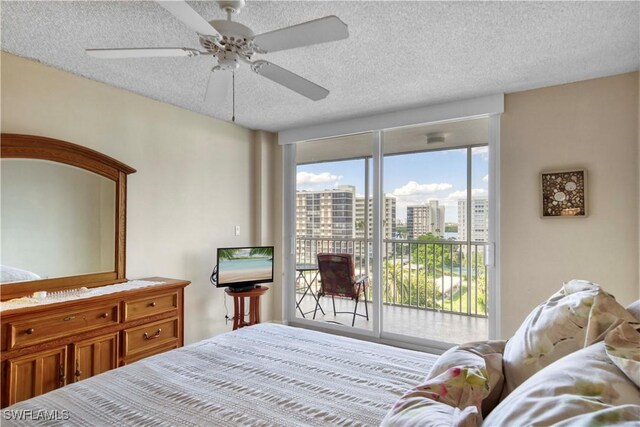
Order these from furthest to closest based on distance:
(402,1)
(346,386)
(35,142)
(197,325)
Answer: (197,325) → (35,142) → (402,1) → (346,386)

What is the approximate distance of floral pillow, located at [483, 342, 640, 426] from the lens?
1.93ft

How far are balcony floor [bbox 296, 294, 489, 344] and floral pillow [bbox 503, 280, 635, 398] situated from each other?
2514mm

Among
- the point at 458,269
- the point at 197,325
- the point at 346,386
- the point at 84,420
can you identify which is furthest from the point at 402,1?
the point at 197,325

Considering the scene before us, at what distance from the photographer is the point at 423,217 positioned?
3.68 m

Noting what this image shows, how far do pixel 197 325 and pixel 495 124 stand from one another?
11.0 ft

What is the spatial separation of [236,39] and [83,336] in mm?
2051

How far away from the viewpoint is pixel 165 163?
3291 millimetres

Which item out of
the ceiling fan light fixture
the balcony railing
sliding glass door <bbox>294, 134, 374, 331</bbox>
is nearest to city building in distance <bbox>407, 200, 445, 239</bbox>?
the balcony railing

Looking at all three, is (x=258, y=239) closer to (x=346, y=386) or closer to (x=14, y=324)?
(x=14, y=324)

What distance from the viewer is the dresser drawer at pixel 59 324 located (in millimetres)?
1991

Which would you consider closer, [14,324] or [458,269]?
[14,324]

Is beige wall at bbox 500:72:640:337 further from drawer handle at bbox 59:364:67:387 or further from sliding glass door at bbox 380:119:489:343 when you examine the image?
drawer handle at bbox 59:364:67:387

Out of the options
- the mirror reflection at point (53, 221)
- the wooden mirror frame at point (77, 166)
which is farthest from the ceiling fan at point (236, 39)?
the mirror reflection at point (53, 221)

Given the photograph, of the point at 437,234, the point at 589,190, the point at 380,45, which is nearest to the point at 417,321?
the point at 437,234
